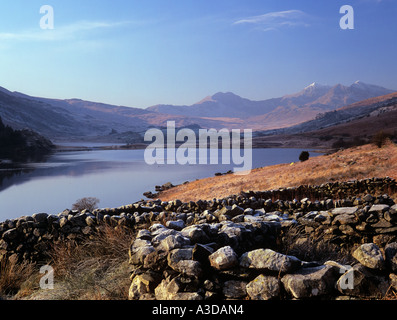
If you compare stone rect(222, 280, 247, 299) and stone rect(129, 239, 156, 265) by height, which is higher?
stone rect(129, 239, 156, 265)

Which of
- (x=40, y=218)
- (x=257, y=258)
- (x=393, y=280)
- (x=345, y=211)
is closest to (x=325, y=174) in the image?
(x=345, y=211)

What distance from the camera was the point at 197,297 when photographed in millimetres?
3316

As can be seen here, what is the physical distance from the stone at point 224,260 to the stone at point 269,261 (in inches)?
4.3

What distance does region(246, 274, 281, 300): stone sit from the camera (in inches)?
126

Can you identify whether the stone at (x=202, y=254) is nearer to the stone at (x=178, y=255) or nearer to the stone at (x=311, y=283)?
the stone at (x=178, y=255)

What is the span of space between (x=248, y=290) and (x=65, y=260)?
12.9ft

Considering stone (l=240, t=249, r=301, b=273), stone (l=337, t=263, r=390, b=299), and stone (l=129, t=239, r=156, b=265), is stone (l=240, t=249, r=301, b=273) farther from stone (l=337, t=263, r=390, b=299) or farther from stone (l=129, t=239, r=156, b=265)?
stone (l=129, t=239, r=156, b=265)

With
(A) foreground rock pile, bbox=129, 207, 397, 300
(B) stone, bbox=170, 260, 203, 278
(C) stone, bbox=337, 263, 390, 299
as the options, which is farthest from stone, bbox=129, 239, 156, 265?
(C) stone, bbox=337, 263, 390, 299

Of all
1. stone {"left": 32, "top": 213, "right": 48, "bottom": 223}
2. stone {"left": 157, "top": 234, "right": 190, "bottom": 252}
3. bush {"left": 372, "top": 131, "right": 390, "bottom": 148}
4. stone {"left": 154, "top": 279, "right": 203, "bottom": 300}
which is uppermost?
bush {"left": 372, "top": 131, "right": 390, "bottom": 148}

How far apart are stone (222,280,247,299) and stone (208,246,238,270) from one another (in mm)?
176

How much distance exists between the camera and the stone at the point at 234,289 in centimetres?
336

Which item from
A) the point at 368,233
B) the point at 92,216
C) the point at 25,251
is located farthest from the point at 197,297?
the point at 25,251
